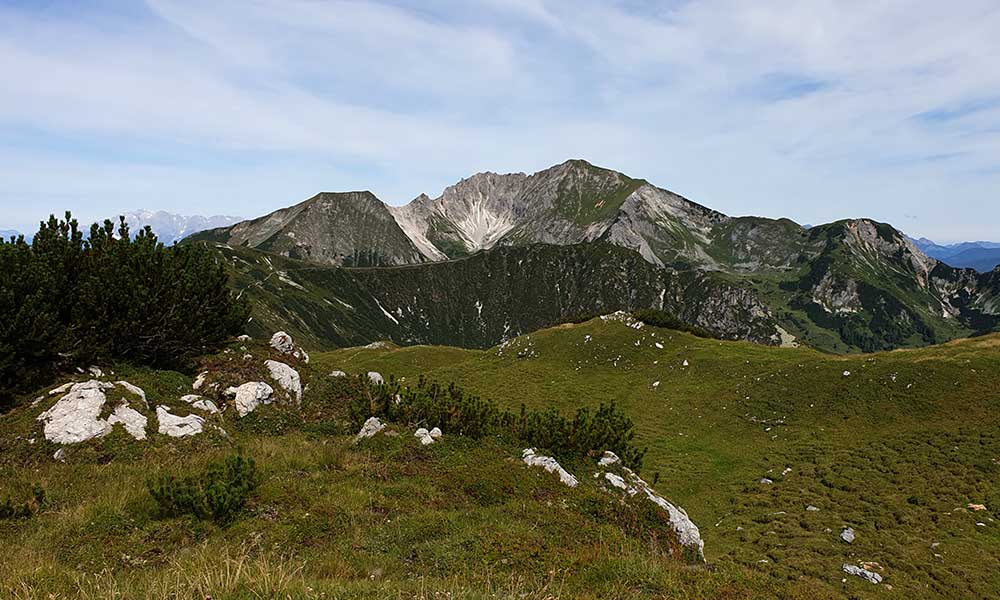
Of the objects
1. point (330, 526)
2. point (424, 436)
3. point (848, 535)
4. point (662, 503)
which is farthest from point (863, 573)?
point (330, 526)

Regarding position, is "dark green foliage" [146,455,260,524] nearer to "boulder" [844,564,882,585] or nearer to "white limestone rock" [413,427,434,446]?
"white limestone rock" [413,427,434,446]

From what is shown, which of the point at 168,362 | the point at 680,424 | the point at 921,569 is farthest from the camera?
the point at 680,424

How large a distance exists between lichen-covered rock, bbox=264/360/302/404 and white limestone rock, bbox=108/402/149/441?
803 cm

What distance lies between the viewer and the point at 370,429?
20656 millimetres

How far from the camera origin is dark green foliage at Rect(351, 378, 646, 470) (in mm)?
21531

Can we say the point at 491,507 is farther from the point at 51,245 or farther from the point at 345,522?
the point at 51,245

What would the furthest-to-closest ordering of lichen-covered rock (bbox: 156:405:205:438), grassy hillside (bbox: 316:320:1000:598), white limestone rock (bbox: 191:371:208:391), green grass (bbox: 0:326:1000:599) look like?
1. white limestone rock (bbox: 191:371:208:391)
2. grassy hillside (bbox: 316:320:1000:598)
3. lichen-covered rock (bbox: 156:405:205:438)
4. green grass (bbox: 0:326:1000:599)

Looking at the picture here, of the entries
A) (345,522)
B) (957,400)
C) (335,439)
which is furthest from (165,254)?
(957,400)

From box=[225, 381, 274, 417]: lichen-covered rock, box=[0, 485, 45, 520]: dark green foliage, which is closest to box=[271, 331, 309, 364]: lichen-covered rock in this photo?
box=[225, 381, 274, 417]: lichen-covered rock

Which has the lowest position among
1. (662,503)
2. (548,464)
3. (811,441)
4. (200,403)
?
(811,441)

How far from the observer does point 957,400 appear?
122 ft

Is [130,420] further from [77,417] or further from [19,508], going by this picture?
[19,508]

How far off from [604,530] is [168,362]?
80.2 ft

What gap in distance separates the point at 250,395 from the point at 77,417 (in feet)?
24.2
